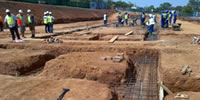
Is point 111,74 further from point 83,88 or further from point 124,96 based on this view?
point 83,88

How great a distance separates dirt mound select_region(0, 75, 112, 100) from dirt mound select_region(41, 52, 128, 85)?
4.21 ft

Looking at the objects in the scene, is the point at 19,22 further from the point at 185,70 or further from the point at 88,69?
the point at 185,70

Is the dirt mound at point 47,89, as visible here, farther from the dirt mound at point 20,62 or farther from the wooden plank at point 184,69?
the wooden plank at point 184,69

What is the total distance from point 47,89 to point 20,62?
300 cm

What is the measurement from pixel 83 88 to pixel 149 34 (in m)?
10.3

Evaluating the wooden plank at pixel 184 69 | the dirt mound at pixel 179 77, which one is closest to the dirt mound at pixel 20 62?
the dirt mound at pixel 179 77

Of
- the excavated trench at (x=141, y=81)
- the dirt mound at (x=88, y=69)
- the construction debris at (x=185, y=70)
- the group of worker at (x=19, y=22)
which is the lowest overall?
the excavated trench at (x=141, y=81)

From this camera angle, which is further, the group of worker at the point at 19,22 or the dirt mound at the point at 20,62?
the group of worker at the point at 19,22

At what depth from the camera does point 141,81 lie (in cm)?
521

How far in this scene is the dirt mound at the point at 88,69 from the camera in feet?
16.7

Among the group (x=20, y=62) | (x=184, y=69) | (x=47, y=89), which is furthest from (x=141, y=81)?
(x=20, y=62)

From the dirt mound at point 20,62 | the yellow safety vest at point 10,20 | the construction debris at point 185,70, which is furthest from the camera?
the yellow safety vest at point 10,20

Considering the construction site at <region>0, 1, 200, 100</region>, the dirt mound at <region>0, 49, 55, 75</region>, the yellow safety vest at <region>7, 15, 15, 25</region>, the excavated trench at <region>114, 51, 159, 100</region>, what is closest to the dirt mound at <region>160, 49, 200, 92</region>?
the construction site at <region>0, 1, 200, 100</region>

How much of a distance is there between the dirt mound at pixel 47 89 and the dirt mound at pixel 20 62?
5.69 ft
